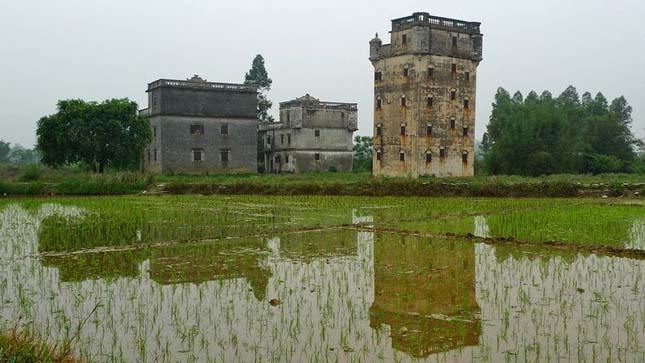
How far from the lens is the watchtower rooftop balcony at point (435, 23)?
38.5 meters

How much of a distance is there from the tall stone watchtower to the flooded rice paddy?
22.7m

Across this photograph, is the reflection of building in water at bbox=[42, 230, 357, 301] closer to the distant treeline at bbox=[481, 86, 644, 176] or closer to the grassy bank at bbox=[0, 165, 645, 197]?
the grassy bank at bbox=[0, 165, 645, 197]

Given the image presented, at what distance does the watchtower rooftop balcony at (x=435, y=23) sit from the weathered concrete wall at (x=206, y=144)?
14.3m

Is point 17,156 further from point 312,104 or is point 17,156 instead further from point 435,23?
point 435,23

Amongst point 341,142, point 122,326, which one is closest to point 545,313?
point 122,326

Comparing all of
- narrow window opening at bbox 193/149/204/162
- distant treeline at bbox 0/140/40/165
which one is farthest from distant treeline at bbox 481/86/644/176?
distant treeline at bbox 0/140/40/165

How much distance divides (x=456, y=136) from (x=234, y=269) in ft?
106

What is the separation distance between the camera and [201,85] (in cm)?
4491

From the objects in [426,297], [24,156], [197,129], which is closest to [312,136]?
[197,129]

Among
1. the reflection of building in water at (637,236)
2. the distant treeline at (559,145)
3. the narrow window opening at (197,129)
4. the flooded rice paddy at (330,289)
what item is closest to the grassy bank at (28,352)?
the flooded rice paddy at (330,289)

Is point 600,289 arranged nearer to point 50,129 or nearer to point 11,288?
point 11,288

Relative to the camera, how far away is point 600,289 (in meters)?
8.62

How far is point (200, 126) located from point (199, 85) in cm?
312

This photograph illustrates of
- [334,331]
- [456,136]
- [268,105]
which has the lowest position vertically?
[334,331]
